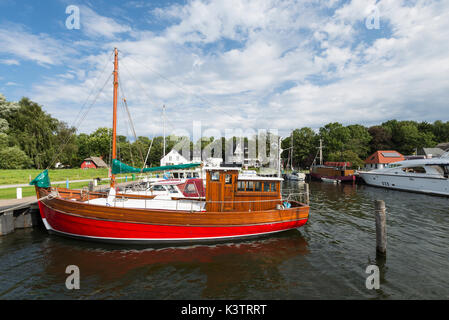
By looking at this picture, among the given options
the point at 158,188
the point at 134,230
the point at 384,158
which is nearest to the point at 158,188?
the point at 158,188

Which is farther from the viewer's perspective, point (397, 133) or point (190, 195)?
point (397, 133)

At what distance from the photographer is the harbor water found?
22.7 feet

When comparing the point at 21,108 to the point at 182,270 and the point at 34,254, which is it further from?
the point at 182,270

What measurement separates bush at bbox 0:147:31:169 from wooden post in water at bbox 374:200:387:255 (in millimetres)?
45777

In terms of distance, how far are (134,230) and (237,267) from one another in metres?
5.17

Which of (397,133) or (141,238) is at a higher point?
(397,133)

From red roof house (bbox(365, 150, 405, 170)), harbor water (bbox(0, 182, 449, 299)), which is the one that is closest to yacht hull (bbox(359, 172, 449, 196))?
harbor water (bbox(0, 182, 449, 299))

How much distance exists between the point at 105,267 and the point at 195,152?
2698 inches

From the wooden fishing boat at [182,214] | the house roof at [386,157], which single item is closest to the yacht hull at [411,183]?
the house roof at [386,157]

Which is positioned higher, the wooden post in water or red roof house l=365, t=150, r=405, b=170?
red roof house l=365, t=150, r=405, b=170

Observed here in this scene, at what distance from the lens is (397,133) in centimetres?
6769

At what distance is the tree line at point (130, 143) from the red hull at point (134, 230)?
878 inches

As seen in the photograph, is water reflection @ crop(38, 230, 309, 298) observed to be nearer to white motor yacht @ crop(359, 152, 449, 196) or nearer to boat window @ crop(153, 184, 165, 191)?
boat window @ crop(153, 184, 165, 191)
